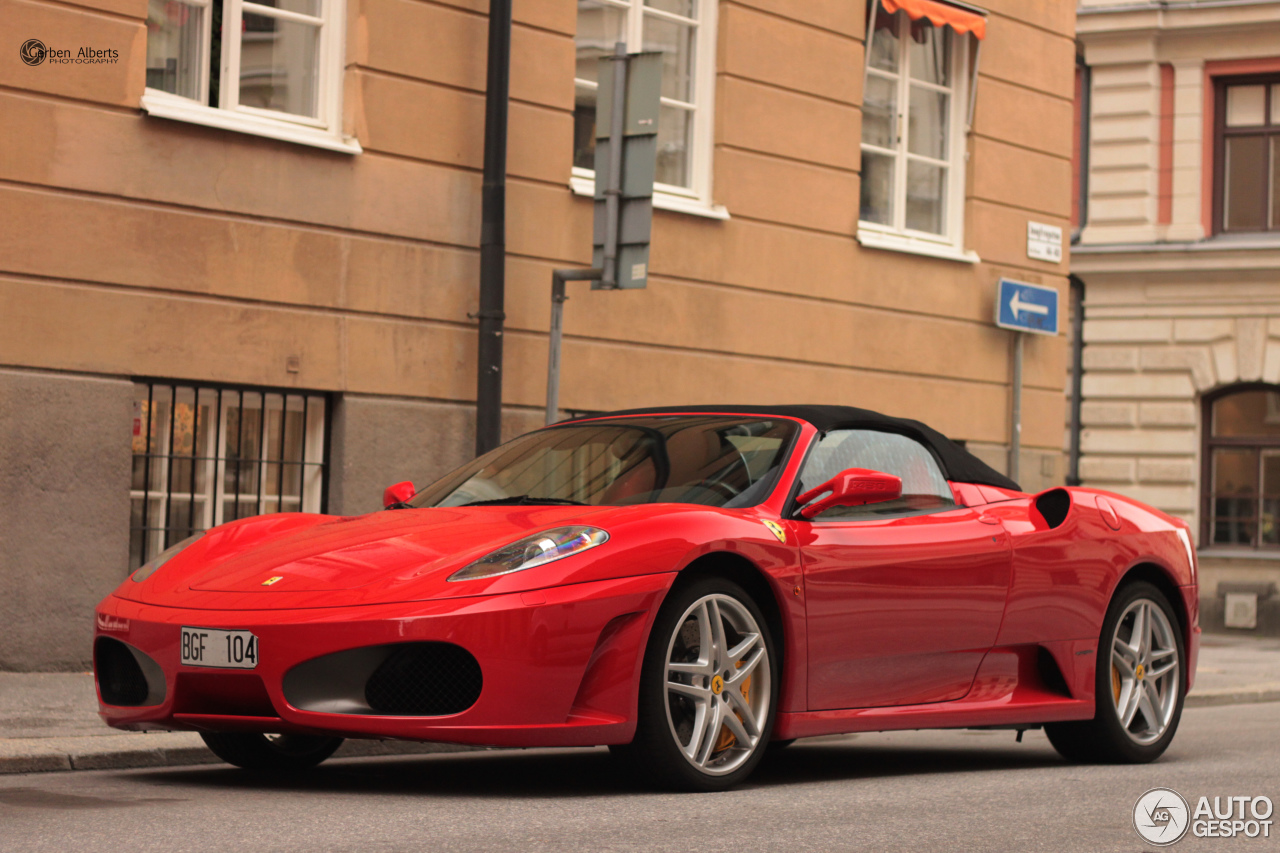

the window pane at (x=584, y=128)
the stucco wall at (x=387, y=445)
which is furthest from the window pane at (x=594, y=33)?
the stucco wall at (x=387, y=445)

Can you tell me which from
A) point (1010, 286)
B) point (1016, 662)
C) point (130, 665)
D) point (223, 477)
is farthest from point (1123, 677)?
point (1010, 286)

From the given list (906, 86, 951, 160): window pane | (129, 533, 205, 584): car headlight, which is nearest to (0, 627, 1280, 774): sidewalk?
(129, 533, 205, 584): car headlight

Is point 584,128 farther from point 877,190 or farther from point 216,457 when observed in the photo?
point 216,457

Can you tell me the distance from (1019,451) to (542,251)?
20.5 ft

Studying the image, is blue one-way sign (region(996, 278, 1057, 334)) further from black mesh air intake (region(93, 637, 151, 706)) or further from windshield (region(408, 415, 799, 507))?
black mesh air intake (region(93, 637, 151, 706))

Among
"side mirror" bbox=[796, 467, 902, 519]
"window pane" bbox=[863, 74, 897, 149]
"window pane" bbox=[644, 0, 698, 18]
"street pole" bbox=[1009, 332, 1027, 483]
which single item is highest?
"window pane" bbox=[644, 0, 698, 18]

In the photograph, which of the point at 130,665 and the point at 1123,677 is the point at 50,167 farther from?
the point at 1123,677

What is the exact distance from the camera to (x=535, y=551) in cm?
585

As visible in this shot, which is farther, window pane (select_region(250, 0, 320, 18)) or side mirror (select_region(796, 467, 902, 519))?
window pane (select_region(250, 0, 320, 18))

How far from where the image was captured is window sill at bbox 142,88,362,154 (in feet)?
36.1

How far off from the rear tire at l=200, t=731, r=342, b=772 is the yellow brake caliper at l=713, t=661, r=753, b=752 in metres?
1.54

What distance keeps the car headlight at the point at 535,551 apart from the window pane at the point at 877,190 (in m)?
10.3

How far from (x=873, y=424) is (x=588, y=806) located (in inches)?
93.3
